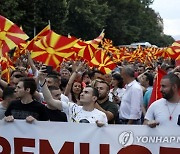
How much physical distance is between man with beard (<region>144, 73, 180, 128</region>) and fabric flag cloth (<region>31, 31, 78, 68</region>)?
482cm

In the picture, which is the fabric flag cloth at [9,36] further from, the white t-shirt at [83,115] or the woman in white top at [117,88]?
the white t-shirt at [83,115]

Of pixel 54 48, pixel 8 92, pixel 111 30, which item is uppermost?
pixel 111 30

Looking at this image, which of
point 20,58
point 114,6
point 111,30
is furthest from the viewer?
point 114,6

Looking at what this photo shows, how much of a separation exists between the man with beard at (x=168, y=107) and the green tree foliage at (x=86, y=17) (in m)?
31.0

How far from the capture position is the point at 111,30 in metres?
74.4

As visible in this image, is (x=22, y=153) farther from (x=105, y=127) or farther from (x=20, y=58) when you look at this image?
(x=20, y=58)

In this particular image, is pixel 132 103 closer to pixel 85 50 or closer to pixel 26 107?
pixel 26 107

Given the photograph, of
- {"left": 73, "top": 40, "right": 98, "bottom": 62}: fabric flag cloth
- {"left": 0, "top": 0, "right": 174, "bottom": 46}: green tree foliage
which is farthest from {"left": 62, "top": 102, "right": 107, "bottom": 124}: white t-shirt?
{"left": 0, "top": 0, "right": 174, "bottom": 46}: green tree foliage

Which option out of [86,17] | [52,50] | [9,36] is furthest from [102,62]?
[86,17]

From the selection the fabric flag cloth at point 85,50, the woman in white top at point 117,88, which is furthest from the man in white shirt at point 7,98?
the fabric flag cloth at point 85,50

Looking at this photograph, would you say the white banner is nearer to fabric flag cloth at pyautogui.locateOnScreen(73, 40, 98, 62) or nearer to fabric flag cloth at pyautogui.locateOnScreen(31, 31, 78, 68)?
fabric flag cloth at pyautogui.locateOnScreen(31, 31, 78, 68)

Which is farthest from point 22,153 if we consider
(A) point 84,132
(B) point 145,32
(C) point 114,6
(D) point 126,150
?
(B) point 145,32

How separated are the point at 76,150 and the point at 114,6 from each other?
244ft

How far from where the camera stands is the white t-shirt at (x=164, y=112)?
5895mm
